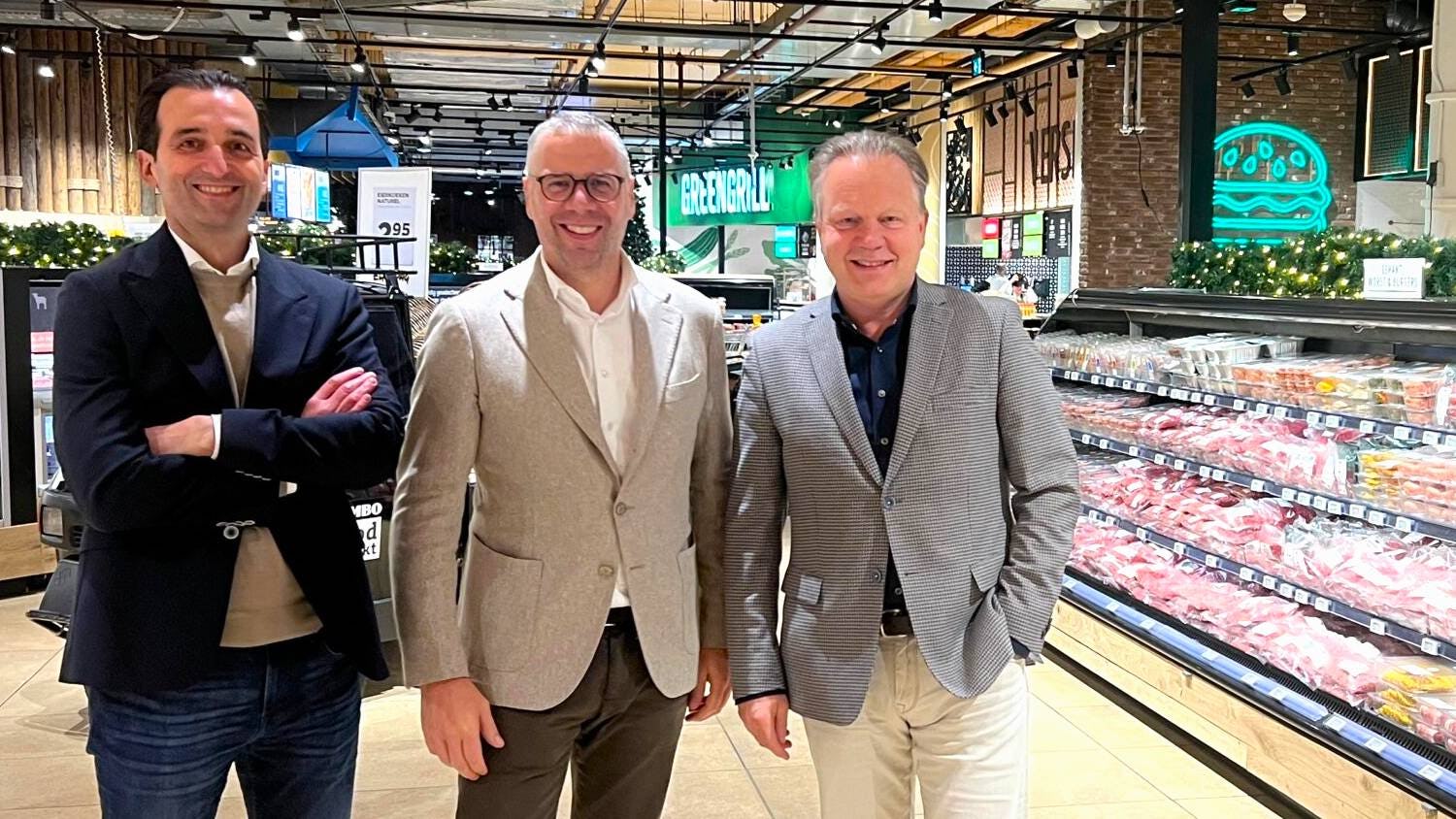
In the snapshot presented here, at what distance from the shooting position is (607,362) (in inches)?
81.9

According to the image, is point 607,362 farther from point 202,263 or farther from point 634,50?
point 634,50

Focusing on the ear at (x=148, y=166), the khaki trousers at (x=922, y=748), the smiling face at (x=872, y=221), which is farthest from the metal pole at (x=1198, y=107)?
the ear at (x=148, y=166)

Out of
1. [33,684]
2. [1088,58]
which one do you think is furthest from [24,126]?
[1088,58]

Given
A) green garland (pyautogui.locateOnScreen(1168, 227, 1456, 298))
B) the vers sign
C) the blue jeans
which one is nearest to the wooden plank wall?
the vers sign

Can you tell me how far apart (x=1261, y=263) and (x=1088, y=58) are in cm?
914

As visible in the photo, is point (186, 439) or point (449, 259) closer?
point (186, 439)

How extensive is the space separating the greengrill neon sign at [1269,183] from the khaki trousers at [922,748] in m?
12.6

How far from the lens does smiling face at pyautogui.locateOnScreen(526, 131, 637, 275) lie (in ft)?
6.51

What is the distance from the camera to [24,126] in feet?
Answer: 40.3

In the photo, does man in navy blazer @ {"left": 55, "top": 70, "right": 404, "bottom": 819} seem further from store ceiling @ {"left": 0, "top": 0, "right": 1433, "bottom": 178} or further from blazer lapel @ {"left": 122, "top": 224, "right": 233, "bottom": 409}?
store ceiling @ {"left": 0, "top": 0, "right": 1433, "bottom": 178}

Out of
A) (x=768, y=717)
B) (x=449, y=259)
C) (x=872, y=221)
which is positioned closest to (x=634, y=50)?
(x=449, y=259)

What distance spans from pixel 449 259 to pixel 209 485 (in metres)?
9.32

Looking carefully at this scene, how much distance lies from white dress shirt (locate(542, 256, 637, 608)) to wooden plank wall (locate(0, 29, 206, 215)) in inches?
460

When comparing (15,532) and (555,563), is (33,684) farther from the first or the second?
(555,563)
